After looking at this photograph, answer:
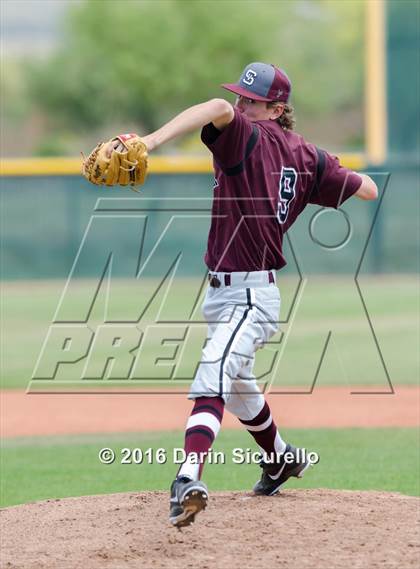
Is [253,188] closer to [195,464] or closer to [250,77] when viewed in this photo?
[250,77]

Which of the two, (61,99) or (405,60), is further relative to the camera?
(61,99)

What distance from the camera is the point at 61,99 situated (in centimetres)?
5088

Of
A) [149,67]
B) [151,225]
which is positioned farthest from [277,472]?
[149,67]

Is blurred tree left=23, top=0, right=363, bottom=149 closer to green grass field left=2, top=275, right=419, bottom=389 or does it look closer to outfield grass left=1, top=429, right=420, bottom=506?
green grass field left=2, top=275, right=419, bottom=389

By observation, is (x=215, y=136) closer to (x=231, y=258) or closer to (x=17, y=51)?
(x=231, y=258)

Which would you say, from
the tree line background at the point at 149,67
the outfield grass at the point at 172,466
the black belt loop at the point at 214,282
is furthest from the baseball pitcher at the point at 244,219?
the tree line background at the point at 149,67

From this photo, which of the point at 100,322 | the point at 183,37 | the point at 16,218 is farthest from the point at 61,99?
the point at 100,322

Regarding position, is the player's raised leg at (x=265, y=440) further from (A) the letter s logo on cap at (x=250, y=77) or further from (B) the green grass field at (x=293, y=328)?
(B) the green grass field at (x=293, y=328)

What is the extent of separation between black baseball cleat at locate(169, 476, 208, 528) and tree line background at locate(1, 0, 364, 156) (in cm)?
2985

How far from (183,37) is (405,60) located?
82.4ft

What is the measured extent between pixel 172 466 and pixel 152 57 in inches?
1454

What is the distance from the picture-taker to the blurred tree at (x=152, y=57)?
43.1 m

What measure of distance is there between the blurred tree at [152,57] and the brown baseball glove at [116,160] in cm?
3711

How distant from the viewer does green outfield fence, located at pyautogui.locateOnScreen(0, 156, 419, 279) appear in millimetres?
19109
